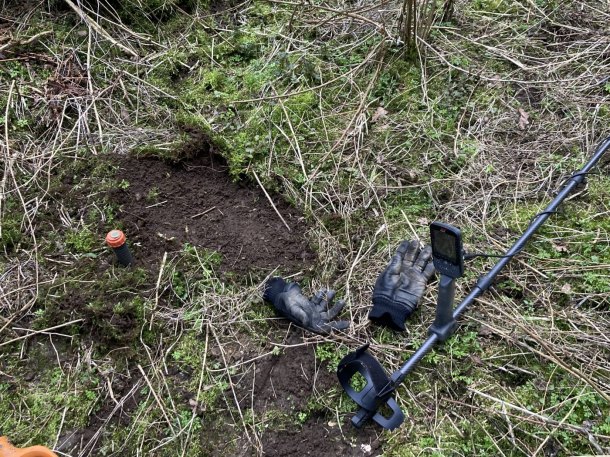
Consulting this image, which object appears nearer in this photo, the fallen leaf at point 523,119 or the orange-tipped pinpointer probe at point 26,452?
the orange-tipped pinpointer probe at point 26,452

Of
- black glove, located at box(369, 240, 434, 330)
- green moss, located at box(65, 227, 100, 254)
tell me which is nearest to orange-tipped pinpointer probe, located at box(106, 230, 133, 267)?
green moss, located at box(65, 227, 100, 254)

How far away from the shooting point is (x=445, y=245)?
6.16 feet

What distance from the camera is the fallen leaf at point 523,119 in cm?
317

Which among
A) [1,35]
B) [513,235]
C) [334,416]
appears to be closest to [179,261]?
[334,416]

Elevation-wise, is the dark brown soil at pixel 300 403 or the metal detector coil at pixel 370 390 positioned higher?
the metal detector coil at pixel 370 390

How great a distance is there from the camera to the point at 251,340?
240cm

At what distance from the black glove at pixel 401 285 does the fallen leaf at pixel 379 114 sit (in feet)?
3.25

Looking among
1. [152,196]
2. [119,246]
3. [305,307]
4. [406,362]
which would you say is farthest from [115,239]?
[406,362]

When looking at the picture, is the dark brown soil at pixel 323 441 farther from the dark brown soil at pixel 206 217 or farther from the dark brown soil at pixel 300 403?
the dark brown soil at pixel 206 217

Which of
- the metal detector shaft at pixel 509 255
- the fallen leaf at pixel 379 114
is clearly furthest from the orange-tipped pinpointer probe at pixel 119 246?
the fallen leaf at pixel 379 114

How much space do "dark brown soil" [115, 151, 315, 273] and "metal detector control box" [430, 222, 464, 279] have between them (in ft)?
2.77

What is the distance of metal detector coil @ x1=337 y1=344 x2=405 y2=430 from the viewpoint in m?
2.02

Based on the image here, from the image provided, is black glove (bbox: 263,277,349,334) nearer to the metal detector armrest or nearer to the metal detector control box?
the metal detector armrest

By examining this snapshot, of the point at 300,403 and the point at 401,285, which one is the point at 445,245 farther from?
the point at 300,403
